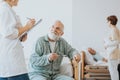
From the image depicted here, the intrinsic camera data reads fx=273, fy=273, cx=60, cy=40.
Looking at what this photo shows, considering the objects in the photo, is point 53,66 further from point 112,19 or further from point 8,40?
point 112,19

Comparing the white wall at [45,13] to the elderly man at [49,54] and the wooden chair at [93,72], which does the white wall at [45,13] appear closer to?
the wooden chair at [93,72]

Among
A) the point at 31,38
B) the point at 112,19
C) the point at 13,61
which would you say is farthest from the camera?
the point at 31,38

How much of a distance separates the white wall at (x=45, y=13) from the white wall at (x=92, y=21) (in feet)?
0.58

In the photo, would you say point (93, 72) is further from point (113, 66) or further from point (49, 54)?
point (49, 54)

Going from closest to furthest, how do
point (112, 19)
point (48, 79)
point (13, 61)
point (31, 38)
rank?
1. point (13, 61)
2. point (48, 79)
3. point (112, 19)
4. point (31, 38)

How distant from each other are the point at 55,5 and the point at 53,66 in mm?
1661

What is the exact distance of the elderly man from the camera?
264 cm

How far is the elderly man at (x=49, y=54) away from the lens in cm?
264

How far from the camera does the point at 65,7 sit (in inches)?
164

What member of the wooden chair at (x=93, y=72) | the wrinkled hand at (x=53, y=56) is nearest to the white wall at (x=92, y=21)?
the wooden chair at (x=93, y=72)

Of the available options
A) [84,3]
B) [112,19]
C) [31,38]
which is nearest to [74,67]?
[112,19]

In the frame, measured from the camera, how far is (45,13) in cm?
414

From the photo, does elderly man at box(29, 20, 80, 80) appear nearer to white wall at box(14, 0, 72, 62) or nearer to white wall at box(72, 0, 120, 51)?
white wall at box(14, 0, 72, 62)

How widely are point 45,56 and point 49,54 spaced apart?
0.05 m
